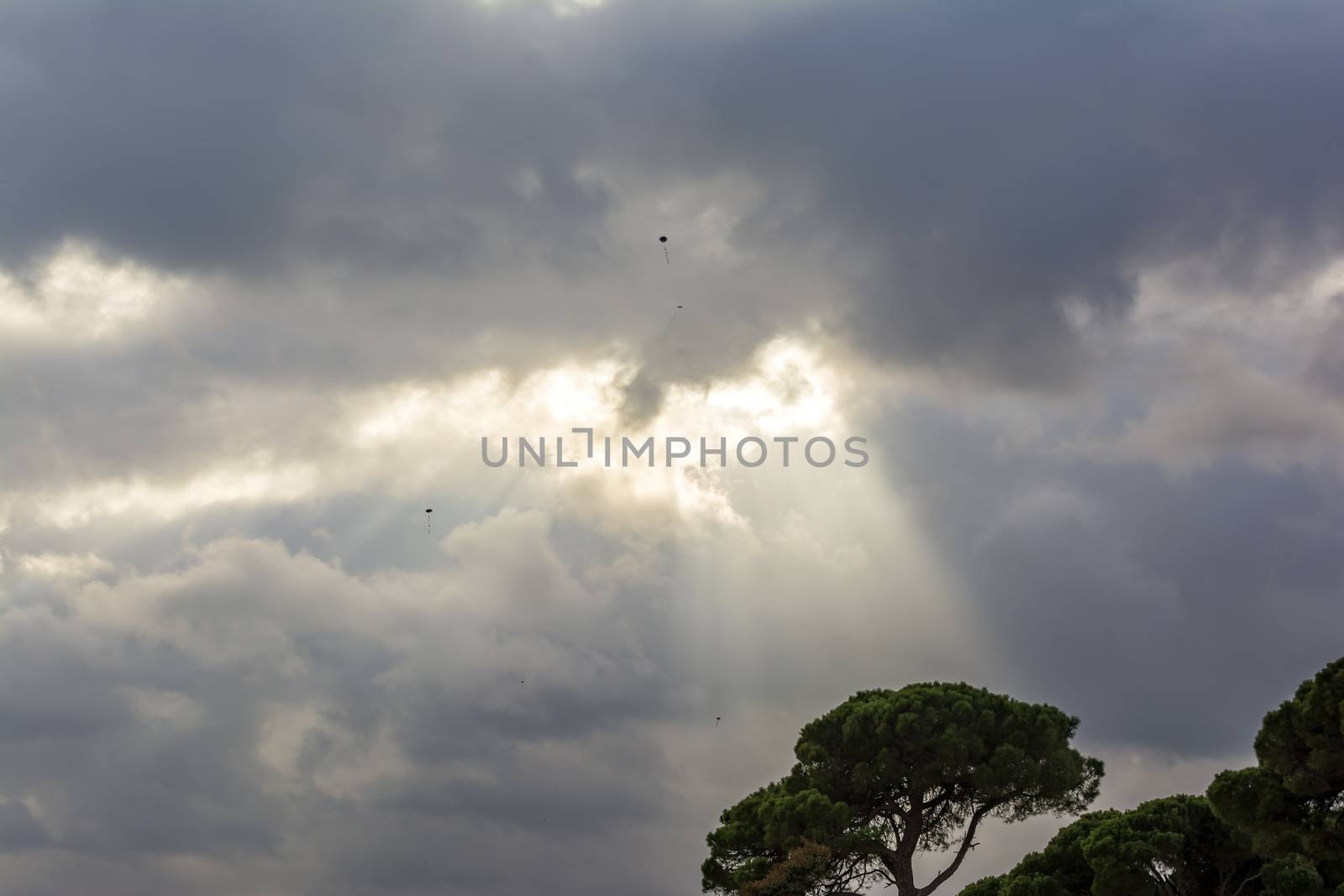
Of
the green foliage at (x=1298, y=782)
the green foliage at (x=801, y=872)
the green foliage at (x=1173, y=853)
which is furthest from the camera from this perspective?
the green foliage at (x=801, y=872)

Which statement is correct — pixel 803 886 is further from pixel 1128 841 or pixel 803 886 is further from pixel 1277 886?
pixel 1277 886

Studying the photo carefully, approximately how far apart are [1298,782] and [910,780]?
2160cm

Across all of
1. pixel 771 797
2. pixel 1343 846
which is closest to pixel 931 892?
pixel 771 797

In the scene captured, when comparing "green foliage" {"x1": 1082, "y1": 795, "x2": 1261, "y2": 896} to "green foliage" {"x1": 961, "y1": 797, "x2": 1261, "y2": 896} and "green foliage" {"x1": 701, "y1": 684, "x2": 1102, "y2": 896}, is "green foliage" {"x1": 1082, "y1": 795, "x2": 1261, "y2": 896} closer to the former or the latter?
"green foliage" {"x1": 961, "y1": 797, "x2": 1261, "y2": 896}

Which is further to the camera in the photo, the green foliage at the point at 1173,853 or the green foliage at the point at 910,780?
the green foliage at the point at 910,780

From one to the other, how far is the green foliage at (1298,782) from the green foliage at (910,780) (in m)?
16.8

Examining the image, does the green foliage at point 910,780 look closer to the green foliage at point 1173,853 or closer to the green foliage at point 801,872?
the green foliage at point 801,872

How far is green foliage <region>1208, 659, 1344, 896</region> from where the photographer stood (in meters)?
31.8

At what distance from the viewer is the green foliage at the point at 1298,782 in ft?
104

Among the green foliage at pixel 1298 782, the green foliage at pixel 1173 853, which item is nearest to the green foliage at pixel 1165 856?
the green foliage at pixel 1173 853

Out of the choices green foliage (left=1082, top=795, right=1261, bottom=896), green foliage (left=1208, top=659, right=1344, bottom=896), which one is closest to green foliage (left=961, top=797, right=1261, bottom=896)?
green foliage (left=1082, top=795, right=1261, bottom=896)

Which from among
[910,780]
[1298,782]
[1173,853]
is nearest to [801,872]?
[910,780]

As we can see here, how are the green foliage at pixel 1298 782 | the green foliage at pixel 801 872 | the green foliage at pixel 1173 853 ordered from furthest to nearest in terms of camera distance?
the green foliage at pixel 801 872, the green foliage at pixel 1173 853, the green foliage at pixel 1298 782

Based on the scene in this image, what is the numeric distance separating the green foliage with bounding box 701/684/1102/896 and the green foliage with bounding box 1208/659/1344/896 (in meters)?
16.8
